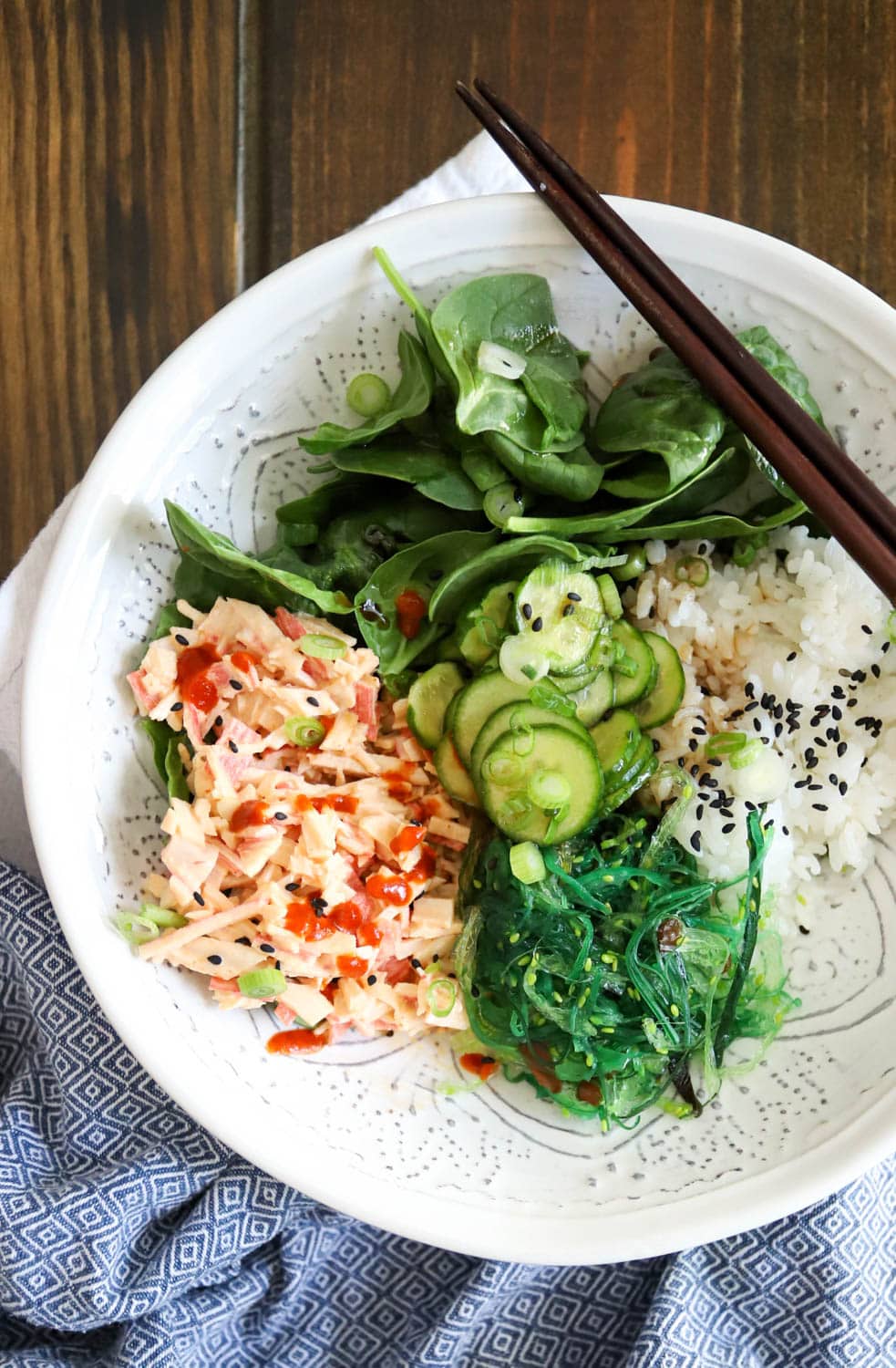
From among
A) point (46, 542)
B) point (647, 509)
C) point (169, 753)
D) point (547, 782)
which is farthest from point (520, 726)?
point (46, 542)

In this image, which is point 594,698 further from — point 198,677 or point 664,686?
point 198,677

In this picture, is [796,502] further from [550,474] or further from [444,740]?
[444,740]

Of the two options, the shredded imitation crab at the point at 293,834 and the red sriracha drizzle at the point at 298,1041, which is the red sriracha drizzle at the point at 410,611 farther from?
the red sriracha drizzle at the point at 298,1041

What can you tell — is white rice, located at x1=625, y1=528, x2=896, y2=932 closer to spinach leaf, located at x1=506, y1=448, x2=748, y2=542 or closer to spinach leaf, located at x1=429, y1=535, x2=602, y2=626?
spinach leaf, located at x1=506, y1=448, x2=748, y2=542

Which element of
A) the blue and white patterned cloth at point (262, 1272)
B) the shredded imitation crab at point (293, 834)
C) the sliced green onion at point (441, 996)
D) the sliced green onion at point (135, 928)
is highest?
the shredded imitation crab at point (293, 834)

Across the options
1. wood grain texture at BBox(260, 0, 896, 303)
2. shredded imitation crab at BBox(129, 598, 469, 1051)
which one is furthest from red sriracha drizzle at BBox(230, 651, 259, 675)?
wood grain texture at BBox(260, 0, 896, 303)

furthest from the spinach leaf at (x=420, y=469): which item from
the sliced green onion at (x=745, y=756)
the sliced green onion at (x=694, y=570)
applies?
the sliced green onion at (x=745, y=756)
